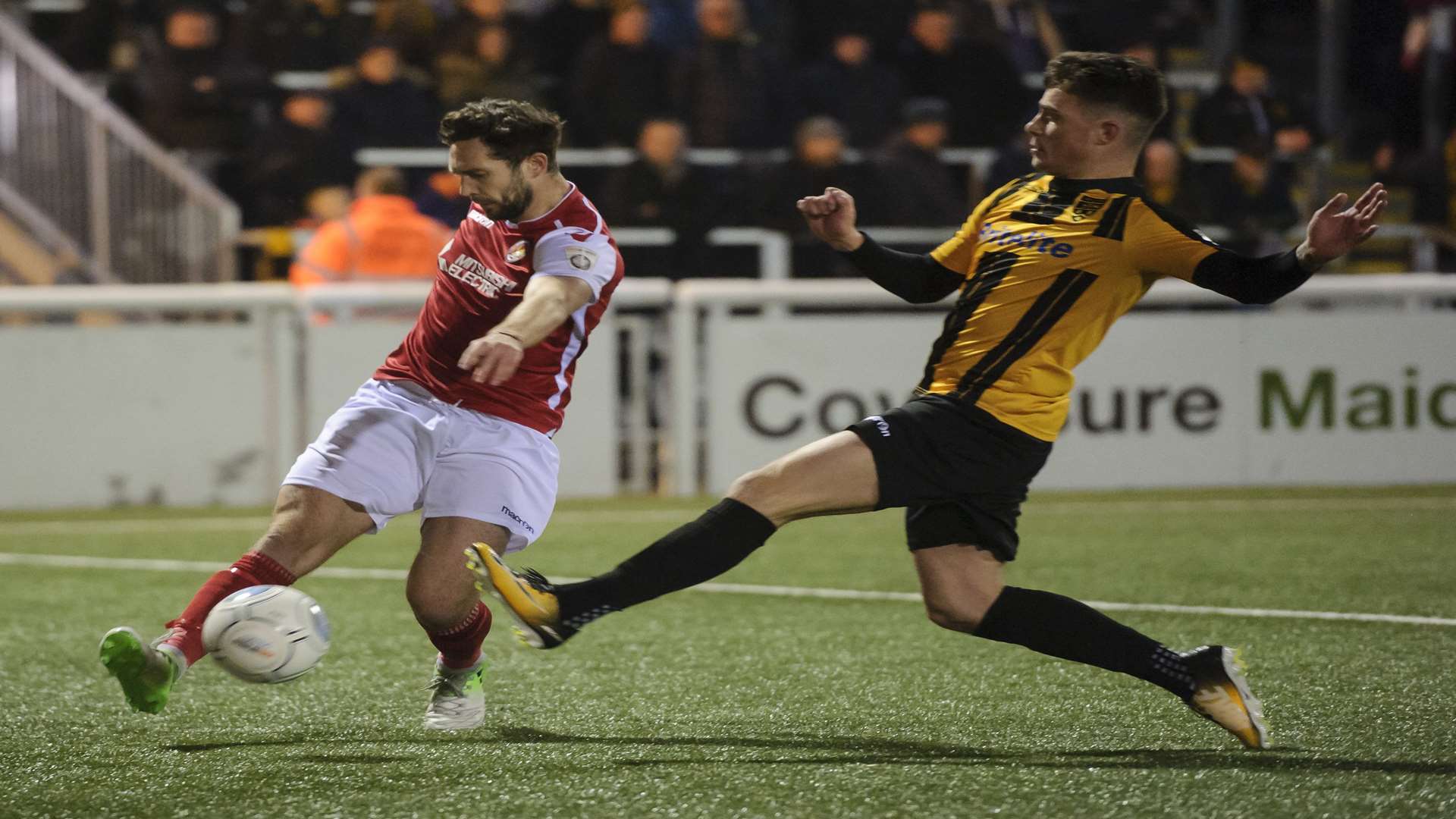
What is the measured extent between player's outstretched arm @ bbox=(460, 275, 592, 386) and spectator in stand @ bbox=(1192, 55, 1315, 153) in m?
9.54

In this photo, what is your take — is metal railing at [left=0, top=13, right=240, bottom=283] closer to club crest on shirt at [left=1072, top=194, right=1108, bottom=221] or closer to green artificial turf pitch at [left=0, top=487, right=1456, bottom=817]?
green artificial turf pitch at [left=0, top=487, right=1456, bottom=817]

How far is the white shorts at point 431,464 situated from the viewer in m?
4.31

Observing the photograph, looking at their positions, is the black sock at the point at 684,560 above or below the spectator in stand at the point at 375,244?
above

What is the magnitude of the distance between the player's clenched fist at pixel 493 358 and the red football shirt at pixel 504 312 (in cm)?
55

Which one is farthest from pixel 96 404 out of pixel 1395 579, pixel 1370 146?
pixel 1370 146

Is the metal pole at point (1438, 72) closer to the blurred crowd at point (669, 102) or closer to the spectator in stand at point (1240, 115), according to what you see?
the blurred crowd at point (669, 102)

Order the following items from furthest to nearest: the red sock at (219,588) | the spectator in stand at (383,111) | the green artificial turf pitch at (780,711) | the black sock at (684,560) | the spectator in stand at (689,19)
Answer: the spectator in stand at (689,19)
the spectator in stand at (383,111)
the red sock at (219,588)
the black sock at (684,560)
the green artificial turf pitch at (780,711)

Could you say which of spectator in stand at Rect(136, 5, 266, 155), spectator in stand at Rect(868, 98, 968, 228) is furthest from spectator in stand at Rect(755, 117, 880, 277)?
spectator in stand at Rect(136, 5, 266, 155)

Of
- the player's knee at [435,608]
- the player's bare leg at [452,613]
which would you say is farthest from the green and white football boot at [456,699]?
the player's knee at [435,608]

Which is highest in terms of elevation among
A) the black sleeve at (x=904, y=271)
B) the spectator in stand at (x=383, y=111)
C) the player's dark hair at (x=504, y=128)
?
the player's dark hair at (x=504, y=128)

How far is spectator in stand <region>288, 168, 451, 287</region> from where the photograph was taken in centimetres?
1034

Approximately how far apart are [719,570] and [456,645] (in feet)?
2.68

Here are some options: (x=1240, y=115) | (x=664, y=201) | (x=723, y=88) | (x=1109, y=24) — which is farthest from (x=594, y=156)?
(x=1109, y=24)

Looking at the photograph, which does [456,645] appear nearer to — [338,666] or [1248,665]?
[338,666]
